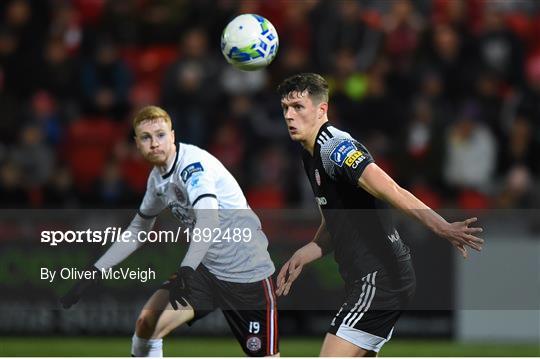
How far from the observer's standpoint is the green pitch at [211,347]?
11.4 meters

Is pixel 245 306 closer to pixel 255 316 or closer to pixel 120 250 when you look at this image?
pixel 255 316

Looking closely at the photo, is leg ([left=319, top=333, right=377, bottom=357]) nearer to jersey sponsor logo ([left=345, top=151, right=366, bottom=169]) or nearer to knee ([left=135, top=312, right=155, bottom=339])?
jersey sponsor logo ([left=345, top=151, right=366, bottom=169])

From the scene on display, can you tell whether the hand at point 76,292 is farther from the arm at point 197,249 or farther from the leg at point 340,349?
the leg at point 340,349

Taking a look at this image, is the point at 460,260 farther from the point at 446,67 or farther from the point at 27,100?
the point at 27,100

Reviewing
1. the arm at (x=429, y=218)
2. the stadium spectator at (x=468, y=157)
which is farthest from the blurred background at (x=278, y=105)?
the arm at (x=429, y=218)

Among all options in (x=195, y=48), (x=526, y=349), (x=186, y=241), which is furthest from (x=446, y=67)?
(x=186, y=241)

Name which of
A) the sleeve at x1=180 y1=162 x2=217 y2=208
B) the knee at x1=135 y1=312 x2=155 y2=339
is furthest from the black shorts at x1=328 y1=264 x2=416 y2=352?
the knee at x1=135 y1=312 x2=155 y2=339

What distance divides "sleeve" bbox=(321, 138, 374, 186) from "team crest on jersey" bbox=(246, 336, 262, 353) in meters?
1.47

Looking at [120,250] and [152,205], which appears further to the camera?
[152,205]

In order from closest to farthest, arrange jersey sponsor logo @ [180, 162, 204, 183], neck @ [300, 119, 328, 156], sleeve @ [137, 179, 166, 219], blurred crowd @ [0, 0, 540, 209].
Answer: neck @ [300, 119, 328, 156] < jersey sponsor logo @ [180, 162, 204, 183] < sleeve @ [137, 179, 166, 219] < blurred crowd @ [0, 0, 540, 209]

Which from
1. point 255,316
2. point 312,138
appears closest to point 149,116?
point 312,138

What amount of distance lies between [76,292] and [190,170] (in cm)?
111

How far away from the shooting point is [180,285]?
7.60m

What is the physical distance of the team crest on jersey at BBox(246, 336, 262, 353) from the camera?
802 cm
